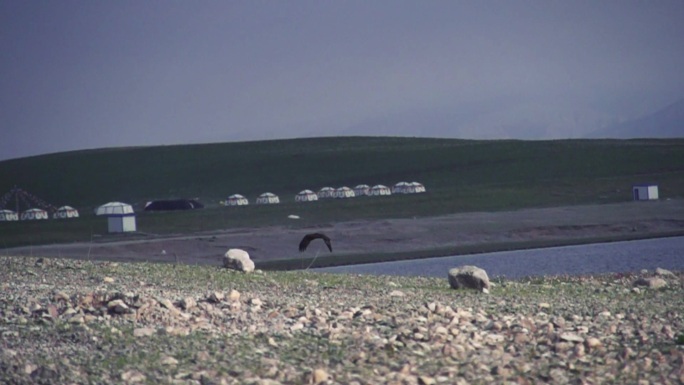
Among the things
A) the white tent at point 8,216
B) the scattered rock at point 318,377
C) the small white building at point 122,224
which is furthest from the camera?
the white tent at point 8,216

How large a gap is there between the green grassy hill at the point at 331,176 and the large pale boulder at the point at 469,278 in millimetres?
36965

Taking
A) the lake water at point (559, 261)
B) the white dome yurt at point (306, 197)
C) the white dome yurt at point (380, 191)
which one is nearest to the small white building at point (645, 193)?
the lake water at point (559, 261)

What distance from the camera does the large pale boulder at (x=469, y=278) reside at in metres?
20.3

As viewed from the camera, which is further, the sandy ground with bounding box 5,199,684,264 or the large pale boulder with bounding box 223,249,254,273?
the sandy ground with bounding box 5,199,684,264

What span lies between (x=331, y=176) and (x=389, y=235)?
5756 centimetres

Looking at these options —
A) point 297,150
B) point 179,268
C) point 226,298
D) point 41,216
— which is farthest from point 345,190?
point 226,298

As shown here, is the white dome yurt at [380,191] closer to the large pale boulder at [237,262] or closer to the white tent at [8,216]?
the white tent at [8,216]

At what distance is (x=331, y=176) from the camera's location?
351ft

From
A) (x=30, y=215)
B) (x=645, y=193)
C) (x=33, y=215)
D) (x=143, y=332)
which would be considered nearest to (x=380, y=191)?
(x=645, y=193)

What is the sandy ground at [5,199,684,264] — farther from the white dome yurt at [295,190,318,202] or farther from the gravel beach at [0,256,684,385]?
the white dome yurt at [295,190,318,202]

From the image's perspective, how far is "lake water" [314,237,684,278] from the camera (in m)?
32.6

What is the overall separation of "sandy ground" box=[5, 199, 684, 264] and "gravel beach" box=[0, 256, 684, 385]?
26.3 m

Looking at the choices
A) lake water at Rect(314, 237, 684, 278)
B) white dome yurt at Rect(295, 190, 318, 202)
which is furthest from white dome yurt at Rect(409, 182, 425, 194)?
lake water at Rect(314, 237, 684, 278)

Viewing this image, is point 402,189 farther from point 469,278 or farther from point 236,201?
point 469,278
